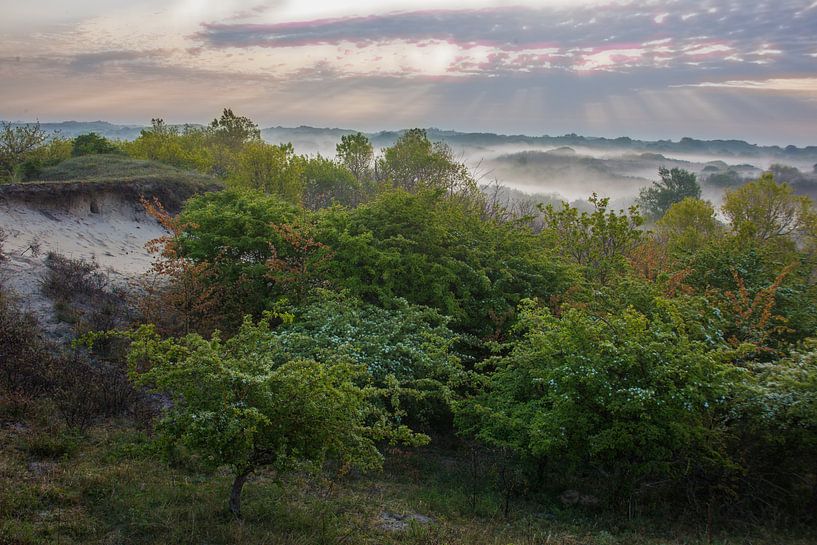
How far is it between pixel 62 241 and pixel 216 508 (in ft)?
63.1

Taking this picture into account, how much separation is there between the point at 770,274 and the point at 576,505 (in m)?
10.5

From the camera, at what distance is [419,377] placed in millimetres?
11156

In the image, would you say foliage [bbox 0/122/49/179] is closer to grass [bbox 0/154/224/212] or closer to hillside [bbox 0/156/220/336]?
grass [bbox 0/154/224/212]

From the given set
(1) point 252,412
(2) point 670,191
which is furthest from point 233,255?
(2) point 670,191

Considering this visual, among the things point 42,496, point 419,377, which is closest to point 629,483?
point 419,377

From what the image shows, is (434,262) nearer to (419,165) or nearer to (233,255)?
(233,255)

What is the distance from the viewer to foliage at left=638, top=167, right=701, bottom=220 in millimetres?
77125

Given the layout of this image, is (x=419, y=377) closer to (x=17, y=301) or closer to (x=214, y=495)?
(x=214, y=495)

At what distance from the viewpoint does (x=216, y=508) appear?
7320 millimetres

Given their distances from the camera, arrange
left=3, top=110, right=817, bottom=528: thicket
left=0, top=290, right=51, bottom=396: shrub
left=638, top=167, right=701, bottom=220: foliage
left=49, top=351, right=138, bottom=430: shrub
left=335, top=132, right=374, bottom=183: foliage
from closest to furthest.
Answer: left=3, top=110, right=817, bottom=528: thicket
left=49, top=351, right=138, bottom=430: shrub
left=0, top=290, right=51, bottom=396: shrub
left=335, top=132, right=374, bottom=183: foliage
left=638, top=167, right=701, bottom=220: foliage

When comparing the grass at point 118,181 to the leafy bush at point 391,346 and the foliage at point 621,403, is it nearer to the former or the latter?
the leafy bush at point 391,346

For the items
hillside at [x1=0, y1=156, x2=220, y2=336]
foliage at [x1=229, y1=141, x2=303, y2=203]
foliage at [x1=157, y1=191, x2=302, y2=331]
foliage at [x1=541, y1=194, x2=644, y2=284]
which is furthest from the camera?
foliage at [x1=229, y1=141, x2=303, y2=203]

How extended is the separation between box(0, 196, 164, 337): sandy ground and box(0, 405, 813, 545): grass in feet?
21.4

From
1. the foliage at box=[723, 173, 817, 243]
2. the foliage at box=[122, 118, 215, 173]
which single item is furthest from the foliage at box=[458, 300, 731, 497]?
the foliage at box=[122, 118, 215, 173]
